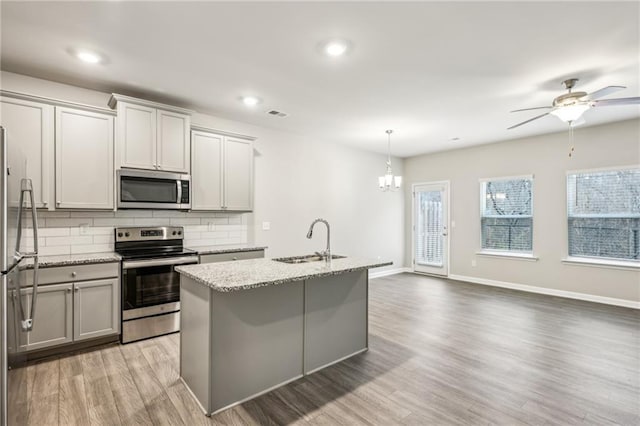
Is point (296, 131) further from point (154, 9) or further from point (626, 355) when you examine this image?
point (626, 355)

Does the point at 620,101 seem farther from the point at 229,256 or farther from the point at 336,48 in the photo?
the point at 229,256

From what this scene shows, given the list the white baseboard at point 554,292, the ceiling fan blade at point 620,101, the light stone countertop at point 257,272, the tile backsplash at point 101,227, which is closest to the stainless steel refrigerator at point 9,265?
the light stone countertop at point 257,272

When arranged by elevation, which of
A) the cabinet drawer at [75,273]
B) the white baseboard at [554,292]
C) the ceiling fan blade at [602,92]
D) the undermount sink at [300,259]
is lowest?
the white baseboard at [554,292]

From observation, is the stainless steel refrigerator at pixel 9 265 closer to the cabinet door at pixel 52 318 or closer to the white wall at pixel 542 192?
the cabinet door at pixel 52 318

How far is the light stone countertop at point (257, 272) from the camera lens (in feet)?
6.54

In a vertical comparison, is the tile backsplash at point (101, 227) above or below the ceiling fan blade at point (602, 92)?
below

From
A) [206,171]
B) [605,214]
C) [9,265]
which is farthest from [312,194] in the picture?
[605,214]

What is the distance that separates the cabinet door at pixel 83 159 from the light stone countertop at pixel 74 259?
1.63 feet

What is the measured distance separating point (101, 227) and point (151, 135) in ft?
3.83

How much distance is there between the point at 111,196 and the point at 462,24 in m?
3.59

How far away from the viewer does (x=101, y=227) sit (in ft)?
11.6

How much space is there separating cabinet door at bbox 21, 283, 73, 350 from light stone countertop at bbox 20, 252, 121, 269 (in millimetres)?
203

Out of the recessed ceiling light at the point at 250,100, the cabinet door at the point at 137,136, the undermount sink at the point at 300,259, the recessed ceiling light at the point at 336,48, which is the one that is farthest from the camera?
the recessed ceiling light at the point at 250,100

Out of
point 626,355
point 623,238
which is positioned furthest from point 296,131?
point 623,238
